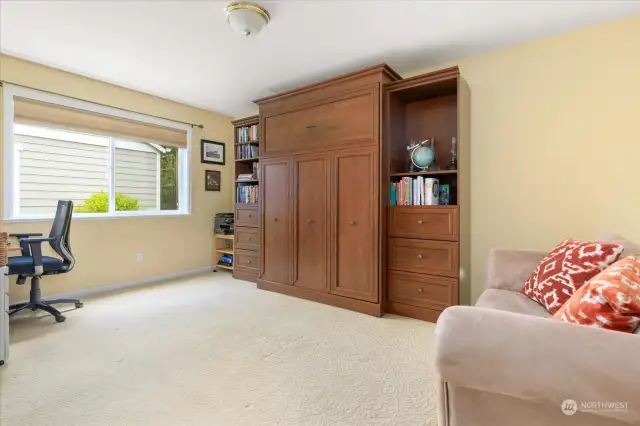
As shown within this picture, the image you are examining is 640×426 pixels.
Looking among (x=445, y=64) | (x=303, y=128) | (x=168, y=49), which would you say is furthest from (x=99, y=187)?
(x=445, y=64)

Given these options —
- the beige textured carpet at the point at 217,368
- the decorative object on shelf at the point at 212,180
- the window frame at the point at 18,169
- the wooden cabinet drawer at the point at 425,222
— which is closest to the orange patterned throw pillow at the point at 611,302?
the beige textured carpet at the point at 217,368

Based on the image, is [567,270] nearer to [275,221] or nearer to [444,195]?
[444,195]

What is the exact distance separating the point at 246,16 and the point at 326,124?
1193 mm

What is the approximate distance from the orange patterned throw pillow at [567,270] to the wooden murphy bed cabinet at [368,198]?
0.76 metres

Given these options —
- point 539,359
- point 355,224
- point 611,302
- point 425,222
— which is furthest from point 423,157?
point 539,359

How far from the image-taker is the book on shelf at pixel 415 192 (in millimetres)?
2637

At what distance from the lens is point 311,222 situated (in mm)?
3172

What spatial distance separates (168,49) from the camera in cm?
266

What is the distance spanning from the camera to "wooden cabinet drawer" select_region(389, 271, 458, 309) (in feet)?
8.28

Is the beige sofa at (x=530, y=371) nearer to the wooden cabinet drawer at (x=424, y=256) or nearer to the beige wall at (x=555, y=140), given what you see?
the wooden cabinet drawer at (x=424, y=256)

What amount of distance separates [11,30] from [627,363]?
392 centimetres

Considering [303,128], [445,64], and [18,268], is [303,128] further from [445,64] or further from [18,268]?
[18,268]

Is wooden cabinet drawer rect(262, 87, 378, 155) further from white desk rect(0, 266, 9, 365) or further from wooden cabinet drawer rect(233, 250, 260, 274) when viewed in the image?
white desk rect(0, 266, 9, 365)
